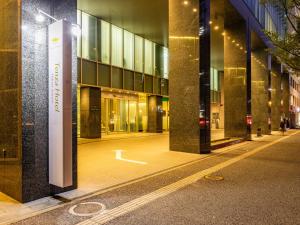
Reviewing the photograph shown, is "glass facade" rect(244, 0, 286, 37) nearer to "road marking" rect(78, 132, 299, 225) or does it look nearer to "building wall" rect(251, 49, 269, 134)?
"building wall" rect(251, 49, 269, 134)

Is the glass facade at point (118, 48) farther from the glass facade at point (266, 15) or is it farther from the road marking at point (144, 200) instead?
the road marking at point (144, 200)

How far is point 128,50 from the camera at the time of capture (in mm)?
23625

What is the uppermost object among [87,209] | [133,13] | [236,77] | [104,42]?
[133,13]

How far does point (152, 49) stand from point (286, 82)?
24.9 m

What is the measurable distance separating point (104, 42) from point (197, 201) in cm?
1766

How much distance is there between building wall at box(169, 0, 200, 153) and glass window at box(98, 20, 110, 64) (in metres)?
8.63

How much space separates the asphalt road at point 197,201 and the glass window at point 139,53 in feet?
56.8

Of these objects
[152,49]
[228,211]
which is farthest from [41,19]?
[152,49]

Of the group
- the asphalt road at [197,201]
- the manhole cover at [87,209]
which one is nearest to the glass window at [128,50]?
the asphalt road at [197,201]

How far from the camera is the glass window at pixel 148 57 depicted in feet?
84.6

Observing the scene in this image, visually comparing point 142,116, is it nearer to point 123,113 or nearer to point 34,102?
point 123,113

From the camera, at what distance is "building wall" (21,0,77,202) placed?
18.1ft

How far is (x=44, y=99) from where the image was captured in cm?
586

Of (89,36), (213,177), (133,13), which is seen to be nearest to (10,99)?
(213,177)
